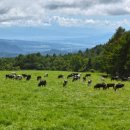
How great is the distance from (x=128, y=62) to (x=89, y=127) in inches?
2512

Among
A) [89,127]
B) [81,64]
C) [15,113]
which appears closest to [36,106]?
[15,113]

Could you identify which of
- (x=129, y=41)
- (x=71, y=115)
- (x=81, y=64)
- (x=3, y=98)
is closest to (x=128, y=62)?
(x=129, y=41)

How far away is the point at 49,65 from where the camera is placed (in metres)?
195

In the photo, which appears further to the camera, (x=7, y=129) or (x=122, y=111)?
(x=122, y=111)

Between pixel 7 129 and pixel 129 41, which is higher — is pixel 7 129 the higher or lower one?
the lower one

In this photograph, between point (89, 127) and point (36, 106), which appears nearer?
point (89, 127)

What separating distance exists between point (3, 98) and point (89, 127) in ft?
40.4

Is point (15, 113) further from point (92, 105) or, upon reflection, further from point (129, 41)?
point (129, 41)

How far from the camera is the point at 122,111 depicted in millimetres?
24047

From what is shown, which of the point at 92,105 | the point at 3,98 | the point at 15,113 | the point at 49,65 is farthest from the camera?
the point at 49,65

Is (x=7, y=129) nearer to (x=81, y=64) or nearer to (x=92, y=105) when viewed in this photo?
(x=92, y=105)

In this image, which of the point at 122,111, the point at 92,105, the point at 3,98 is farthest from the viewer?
the point at 3,98

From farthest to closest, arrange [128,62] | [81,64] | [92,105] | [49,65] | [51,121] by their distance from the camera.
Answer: [49,65] → [81,64] → [128,62] → [92,105] → [51,121]

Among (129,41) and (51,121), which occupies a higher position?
(129,41)
